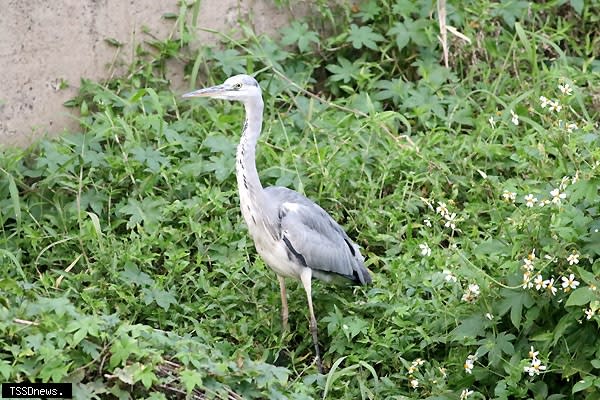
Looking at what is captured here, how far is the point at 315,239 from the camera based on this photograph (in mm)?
6316

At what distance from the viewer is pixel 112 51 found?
24.9 ft

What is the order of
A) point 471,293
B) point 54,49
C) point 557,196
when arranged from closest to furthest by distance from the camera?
point 557,196 < point 471,293 < point 54,49

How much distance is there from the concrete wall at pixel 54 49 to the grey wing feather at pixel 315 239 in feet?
5.41

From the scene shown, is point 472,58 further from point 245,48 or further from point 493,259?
point 493,259

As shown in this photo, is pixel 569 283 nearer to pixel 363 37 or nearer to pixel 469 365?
pixel 469 365

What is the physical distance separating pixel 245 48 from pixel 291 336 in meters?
2.28

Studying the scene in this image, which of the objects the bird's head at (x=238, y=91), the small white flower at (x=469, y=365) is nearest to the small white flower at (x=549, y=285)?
the small white flower at (x=469, y=365)

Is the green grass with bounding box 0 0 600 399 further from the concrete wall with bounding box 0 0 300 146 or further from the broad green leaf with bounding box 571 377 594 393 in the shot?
the concrete wall with bounding box 0 0 300 146

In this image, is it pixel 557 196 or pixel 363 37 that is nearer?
pixel 557 196

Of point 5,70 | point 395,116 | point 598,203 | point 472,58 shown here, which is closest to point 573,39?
point 472,58

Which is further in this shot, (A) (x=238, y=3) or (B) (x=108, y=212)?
(A) (x=238, y=3)

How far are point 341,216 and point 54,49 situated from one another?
1929 mm

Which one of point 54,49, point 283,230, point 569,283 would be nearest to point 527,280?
point 569,283

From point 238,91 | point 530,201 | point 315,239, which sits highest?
point 238,91
